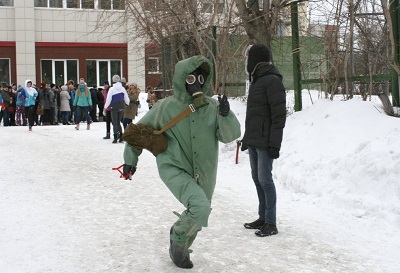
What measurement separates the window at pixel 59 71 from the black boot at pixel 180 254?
28.1m

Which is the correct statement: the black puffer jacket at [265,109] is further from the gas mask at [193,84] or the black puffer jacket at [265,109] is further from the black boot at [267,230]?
the gas mask at [193,84]

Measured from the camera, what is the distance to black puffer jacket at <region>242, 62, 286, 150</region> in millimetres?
5570

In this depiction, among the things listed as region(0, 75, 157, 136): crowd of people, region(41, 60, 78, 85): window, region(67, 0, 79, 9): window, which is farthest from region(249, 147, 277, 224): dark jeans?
region(67, 0, 79, 9): window

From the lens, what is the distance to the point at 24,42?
30609mm

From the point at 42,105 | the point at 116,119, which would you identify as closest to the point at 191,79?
the point at 116,119

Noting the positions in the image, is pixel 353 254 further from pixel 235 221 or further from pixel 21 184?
pixel 21 184

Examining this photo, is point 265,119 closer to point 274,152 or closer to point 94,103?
point 274,152

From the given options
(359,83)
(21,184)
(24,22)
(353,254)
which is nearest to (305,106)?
(359,83)

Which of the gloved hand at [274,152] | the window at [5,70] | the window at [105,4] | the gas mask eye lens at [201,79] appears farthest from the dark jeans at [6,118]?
the gas mask eye lens at [201,79]

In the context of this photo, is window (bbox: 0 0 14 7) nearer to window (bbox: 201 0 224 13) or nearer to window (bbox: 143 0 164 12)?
window (bbox: 143 0 164 12)

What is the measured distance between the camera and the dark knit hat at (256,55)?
579cm

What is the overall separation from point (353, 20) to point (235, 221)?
17.0 feet

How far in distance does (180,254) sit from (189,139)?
917 mm

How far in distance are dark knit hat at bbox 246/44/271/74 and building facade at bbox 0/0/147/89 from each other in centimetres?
2468
